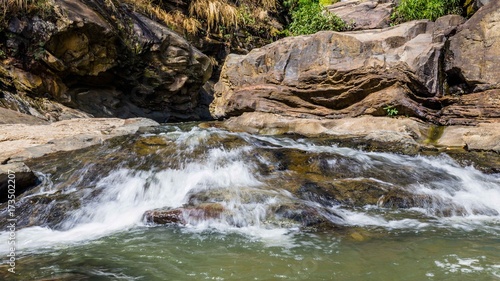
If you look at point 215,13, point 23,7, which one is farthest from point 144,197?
point 215,13

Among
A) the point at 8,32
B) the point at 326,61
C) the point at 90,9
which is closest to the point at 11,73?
the point at 8,32

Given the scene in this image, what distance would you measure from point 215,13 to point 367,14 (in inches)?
271

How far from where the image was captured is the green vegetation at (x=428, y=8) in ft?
33.9

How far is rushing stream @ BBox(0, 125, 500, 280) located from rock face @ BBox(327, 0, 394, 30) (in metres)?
7.42

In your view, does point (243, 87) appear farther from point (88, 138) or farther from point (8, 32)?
point (8, 32)

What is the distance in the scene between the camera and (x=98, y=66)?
1151 cm

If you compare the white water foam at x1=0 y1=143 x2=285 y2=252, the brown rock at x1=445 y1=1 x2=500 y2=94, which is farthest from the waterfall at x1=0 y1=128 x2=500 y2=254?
the brown rock at x1=445 y1=1 x2=500 y2=94

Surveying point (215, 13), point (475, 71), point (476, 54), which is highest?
point (215, 13)

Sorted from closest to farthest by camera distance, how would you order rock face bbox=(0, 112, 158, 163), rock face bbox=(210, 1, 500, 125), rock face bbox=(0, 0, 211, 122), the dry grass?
rock face bbox=(0, 112, 158, 163)
rock face bbox=(210, 1, 500, 125)
rock face bbox=(0, 0, 211, 122)
the dry grass

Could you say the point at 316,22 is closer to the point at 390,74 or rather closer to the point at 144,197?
the point at 390,74

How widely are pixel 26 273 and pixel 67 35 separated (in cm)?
941

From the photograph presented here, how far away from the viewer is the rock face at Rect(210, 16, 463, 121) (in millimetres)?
8031

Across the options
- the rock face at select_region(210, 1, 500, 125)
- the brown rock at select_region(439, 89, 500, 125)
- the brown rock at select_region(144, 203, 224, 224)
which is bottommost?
the brown rock at select_region(144, 203, 224, 224)

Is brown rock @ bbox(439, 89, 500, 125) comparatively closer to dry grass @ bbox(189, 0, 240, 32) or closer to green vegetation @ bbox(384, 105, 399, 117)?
green vegetation @ bbox(384, 105, 399, 117)
